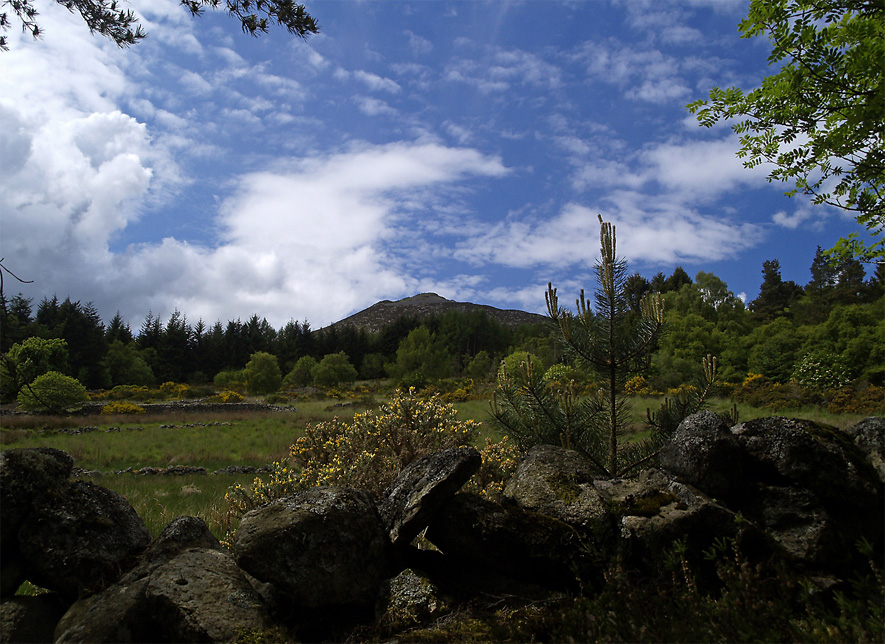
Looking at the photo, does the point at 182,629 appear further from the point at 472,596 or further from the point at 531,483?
the point at 531,483

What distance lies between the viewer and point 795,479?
324cm

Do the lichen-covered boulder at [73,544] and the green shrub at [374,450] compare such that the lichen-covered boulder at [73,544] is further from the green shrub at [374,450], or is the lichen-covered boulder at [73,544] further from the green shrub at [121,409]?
the green shrub at [121,409]

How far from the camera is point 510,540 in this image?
3.30m

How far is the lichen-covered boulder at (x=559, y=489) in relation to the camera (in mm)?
3373

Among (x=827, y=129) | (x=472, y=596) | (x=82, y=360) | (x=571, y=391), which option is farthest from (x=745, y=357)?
(x=82, y=360)

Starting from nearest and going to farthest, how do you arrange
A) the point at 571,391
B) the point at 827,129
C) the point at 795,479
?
the point at 795,479
the point at 571,391
the point at 827,129

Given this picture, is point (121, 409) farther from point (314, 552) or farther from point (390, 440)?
point (314, 552)

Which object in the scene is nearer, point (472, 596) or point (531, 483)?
point (472, 596)

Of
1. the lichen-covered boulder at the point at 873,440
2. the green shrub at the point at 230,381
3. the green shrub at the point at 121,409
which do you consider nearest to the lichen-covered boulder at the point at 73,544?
the lichen-covered boulder at the point at 873,440

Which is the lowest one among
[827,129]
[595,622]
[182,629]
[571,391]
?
[182,629]

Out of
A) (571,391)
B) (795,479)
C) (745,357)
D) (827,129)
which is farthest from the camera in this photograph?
(745,357)

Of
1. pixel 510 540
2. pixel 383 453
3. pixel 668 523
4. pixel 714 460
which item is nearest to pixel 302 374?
pixel 383 453

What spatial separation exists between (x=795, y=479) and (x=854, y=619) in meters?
1.14

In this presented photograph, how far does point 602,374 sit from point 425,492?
2.44 metres
